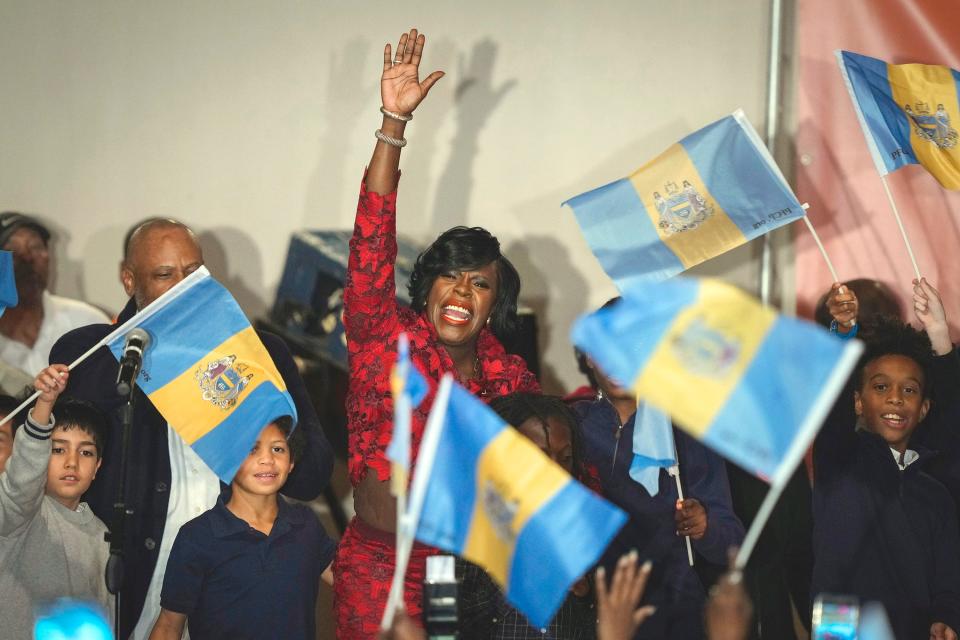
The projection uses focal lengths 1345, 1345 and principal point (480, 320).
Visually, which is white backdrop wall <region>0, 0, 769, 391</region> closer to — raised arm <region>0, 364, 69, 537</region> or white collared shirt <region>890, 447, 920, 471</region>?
white collared shirt <region>890, 447, 920, 471</region>

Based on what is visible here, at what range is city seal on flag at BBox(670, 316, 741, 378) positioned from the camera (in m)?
2.30

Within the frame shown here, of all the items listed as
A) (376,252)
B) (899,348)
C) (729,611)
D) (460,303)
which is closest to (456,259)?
(460,303)

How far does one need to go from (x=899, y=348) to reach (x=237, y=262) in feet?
9.37

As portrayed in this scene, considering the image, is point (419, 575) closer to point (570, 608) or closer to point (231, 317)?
point (570, 608)

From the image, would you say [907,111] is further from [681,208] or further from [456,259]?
[456,259]

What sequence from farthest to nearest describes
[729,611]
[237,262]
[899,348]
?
[237,262], [899,348], [729,611]

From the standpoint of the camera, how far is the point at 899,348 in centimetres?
402

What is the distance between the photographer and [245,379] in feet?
11.5

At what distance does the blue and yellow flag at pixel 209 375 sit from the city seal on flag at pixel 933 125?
83.1 inches

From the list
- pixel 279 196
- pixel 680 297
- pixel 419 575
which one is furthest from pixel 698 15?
pixel 680 297

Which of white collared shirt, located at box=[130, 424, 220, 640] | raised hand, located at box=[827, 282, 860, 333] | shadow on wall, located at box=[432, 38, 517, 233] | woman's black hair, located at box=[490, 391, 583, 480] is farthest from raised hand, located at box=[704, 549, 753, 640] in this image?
shadow on wall, located at box=[432, 38, 517, 233]

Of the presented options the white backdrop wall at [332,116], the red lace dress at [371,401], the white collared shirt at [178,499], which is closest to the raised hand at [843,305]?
the red lace dress at [371,401]

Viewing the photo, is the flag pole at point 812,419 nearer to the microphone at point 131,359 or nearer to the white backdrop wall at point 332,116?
the microphone at point 131,359

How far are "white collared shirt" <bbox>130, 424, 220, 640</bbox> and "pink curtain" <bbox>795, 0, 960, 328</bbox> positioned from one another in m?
2.86
